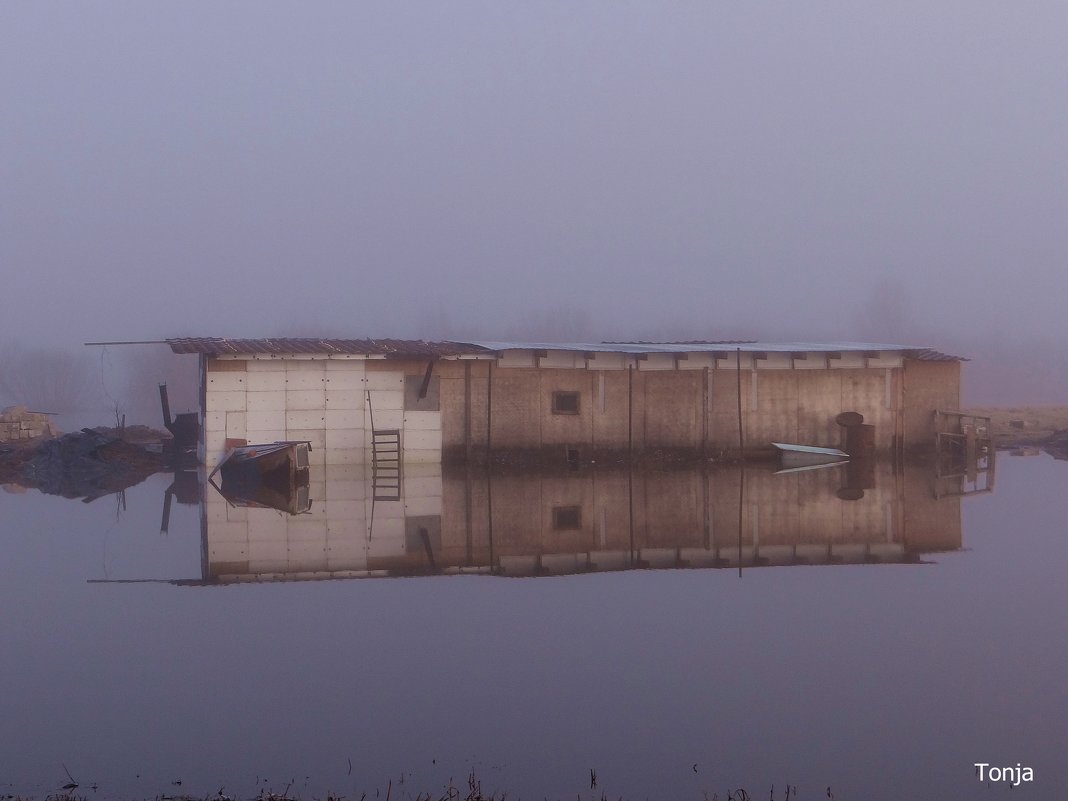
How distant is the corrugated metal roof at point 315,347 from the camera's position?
28.2 metres

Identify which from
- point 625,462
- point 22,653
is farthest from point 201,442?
point 22,653

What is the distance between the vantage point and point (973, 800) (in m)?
6.79

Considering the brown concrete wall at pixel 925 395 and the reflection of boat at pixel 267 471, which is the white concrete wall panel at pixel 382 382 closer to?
the reflection of boat at pixel 267 471

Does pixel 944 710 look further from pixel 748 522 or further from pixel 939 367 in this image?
pixel 939 367

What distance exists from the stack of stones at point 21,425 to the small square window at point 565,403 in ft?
67.1

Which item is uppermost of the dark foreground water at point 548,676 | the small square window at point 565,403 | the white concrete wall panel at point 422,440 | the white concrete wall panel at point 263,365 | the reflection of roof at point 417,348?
the reflection of roof at point 417,348

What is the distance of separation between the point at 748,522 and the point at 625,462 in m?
11.7

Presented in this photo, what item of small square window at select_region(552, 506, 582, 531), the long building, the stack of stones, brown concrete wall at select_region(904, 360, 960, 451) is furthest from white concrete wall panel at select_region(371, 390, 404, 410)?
the stack of stones

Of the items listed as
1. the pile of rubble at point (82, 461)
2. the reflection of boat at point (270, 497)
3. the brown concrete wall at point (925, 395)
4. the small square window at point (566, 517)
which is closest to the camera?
the small square window at point (566, 517)

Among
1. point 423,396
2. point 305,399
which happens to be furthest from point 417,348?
point 305,399

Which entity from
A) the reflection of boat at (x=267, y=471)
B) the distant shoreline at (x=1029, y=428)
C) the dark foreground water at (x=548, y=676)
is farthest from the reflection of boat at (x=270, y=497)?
the distant shoreline at (x=1029, y=428)

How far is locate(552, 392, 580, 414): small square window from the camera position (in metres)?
30.4

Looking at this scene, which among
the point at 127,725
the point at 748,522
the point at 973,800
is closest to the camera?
the point at 973,800

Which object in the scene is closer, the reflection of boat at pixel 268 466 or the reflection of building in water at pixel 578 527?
the reflection of building in water at pixel 578 527
